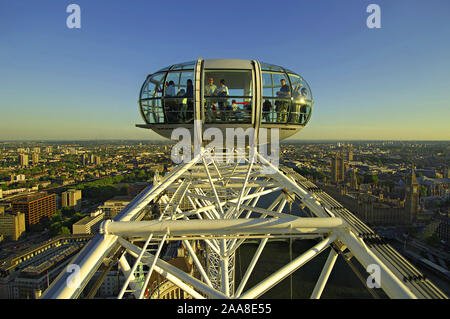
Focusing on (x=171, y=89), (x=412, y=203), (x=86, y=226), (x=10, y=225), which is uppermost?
(x=171, y=89)

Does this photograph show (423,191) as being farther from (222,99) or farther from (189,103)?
(189,103)

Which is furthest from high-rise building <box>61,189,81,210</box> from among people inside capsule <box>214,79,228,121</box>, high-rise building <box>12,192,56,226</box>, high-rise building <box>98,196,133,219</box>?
people inside capsule <box>214,79,228,121</box>

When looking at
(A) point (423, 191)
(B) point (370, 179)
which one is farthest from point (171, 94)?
(B) point (370, 179)

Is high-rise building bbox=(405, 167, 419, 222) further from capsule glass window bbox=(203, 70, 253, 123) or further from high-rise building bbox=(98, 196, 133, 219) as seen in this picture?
capsule glass window bbox=(203, 70, 253, 123)

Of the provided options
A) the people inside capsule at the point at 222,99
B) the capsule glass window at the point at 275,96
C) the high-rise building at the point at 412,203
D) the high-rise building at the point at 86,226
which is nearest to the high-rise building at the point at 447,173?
the high-rise building at the point at 412,203

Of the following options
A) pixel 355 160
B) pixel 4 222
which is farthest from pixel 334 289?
pixel 355 160

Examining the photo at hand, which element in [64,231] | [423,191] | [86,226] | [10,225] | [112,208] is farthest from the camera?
[423,191]
